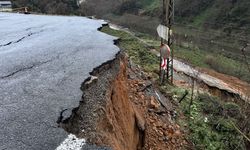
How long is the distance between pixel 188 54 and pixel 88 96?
28.8 meters

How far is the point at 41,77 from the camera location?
679cm

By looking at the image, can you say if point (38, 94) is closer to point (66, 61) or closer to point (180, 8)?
point (66, 61)

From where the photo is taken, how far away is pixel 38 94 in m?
5.88

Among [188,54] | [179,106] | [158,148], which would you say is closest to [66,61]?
[158,148]

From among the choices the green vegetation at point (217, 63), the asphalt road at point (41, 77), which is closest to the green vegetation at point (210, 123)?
the asphalt road at point (41, 77)

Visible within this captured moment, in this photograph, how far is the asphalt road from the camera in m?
4.52

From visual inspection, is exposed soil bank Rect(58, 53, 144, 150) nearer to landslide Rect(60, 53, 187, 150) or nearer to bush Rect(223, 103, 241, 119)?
landslide Rect(60, 53, 187, 150)

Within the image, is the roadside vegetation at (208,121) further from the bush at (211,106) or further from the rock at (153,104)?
the rock at (153,104)

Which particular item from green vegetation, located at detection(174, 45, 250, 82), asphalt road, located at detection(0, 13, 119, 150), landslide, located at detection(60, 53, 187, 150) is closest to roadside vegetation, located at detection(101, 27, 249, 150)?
landslide, located at detection(60, 53, 187, 150)

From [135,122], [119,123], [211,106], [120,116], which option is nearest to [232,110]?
[211,106]

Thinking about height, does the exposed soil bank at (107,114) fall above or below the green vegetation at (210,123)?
above

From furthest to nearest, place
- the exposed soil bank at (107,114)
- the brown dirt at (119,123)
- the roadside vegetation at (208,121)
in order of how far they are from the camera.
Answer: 1. the roadside vegetation at (208,121)
2. the brown dirt at (119,123)
3. the exposed soil bank at (107,114)

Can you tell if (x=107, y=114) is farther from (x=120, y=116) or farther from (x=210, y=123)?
(x=210, y=123)

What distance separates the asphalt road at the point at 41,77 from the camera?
4521 mm
